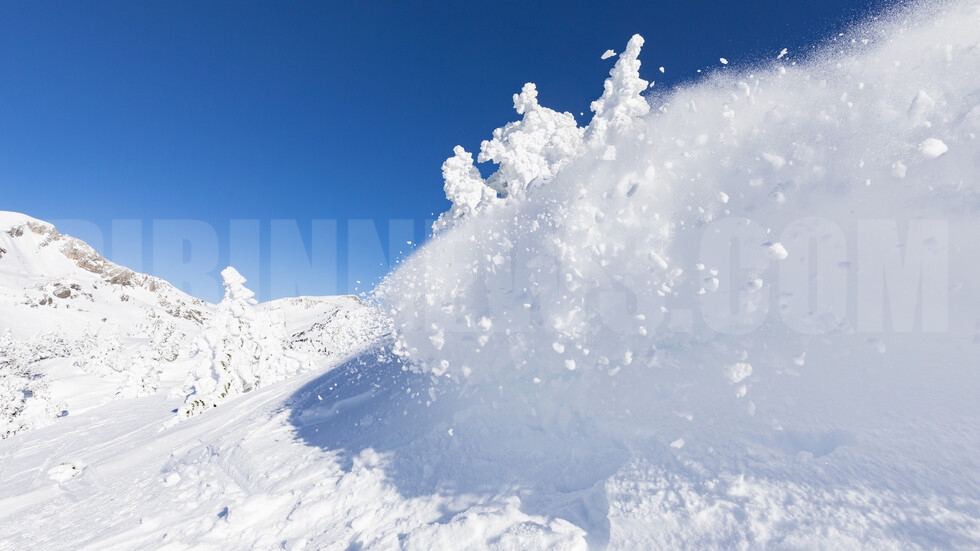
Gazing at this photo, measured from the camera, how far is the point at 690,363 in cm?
495

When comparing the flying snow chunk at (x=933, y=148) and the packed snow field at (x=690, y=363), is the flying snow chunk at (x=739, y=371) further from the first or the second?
the flying snow chunk at (x=933, y=148)

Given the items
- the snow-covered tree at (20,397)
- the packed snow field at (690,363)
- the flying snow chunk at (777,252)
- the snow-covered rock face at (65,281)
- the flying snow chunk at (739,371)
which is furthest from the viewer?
the snow-covered rock face at (65,281)

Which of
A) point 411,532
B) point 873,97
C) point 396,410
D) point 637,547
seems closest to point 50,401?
point 396,410

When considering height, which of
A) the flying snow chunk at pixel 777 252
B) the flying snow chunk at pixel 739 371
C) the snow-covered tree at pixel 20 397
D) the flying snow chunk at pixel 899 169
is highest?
the flying snow chunk at pixel 899 169

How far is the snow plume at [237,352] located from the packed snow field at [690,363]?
36.4ft

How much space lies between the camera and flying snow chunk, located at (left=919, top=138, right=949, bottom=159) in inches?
142

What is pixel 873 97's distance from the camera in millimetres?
4234

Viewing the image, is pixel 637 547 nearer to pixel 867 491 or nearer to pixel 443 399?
pixel 867 491

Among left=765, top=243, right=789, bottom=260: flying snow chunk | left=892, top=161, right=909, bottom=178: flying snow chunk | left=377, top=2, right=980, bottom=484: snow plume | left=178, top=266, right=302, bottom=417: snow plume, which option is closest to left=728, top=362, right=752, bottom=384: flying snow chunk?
left=377, top=2, right=980, bottom=484: snow plume

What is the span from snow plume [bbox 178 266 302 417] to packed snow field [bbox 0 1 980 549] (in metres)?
11.1

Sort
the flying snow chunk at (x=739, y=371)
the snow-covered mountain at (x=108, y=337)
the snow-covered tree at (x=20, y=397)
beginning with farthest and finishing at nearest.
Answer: the snow-covered tree at (x=20, y=397)
the snow-covered mountain at (x=108, y=337)
the flying snow chunk at (x=739, y=371)

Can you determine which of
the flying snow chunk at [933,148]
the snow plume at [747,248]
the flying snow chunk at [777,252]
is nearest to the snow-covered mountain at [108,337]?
the snow plume at [747,248]

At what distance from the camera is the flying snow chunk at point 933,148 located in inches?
142

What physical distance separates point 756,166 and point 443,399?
5531mm
